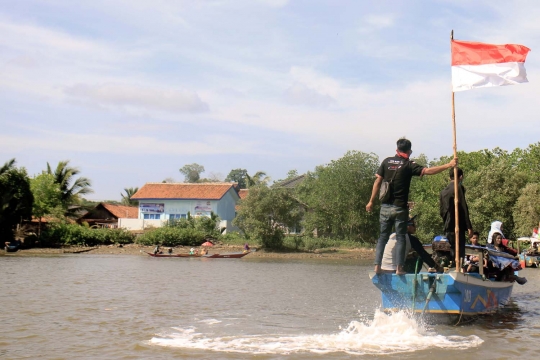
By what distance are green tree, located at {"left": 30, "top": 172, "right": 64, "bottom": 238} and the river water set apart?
30.9m

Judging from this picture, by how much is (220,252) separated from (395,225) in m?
33.6

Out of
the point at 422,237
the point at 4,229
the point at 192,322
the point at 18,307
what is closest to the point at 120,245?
the point at 4,229

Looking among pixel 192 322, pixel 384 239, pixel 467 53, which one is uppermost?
pixel 467 53

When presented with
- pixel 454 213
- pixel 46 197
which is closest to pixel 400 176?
pixel 454 213

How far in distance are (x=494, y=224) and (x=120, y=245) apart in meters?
36.7

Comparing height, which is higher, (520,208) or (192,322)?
(520,208)

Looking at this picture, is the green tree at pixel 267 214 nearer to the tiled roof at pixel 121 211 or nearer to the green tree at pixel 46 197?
the green tree at pixel 46 197

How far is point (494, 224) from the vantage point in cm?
1305

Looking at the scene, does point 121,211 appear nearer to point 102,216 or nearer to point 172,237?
point 102,216

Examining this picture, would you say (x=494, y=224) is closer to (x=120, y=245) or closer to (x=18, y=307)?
(x=18, y=307)

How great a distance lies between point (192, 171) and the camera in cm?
11356

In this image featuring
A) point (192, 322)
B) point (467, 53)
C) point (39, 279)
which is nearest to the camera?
point (467, 53)

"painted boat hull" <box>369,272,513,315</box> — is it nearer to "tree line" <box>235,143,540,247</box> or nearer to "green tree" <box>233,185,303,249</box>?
"tree line" <box>235,143,540,247</box>

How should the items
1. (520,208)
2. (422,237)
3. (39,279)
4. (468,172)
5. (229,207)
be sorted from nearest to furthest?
(39,279)
(520,208)
(422,237)
(468,172)
(229,207)
